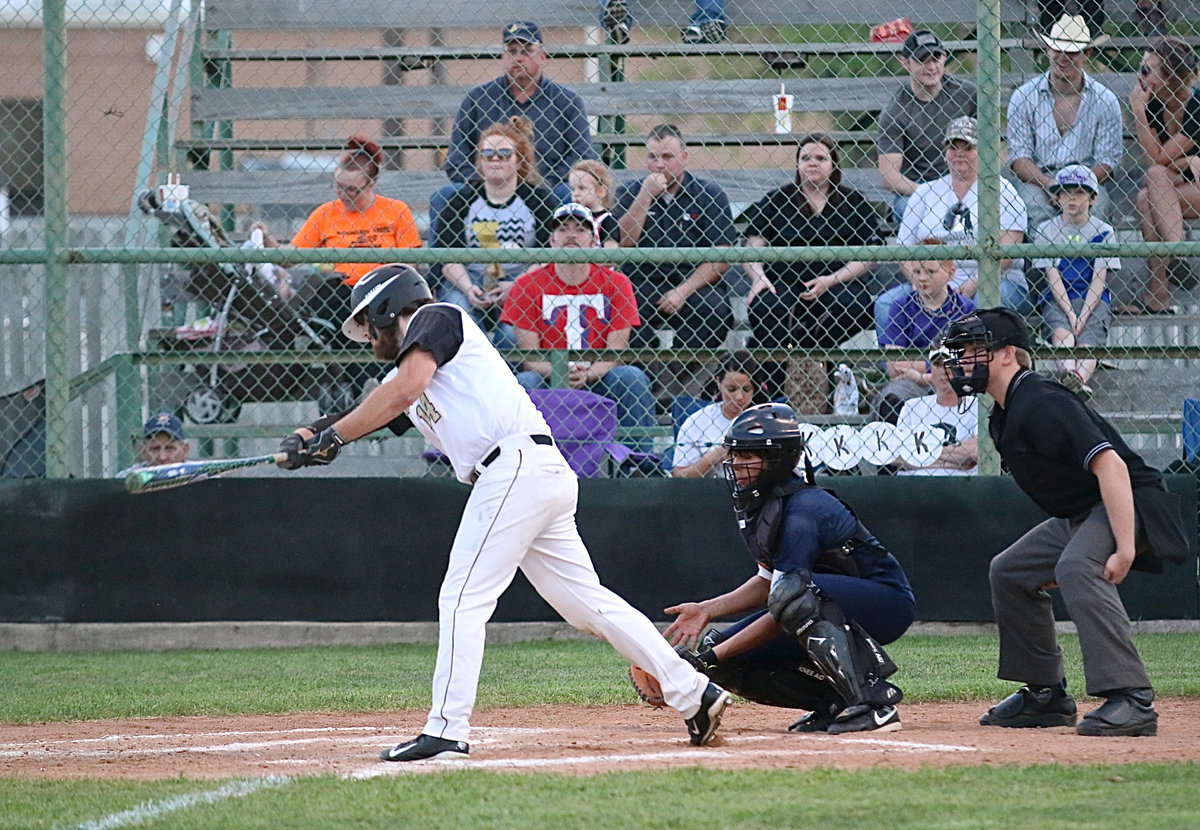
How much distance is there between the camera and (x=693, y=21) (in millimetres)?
11703

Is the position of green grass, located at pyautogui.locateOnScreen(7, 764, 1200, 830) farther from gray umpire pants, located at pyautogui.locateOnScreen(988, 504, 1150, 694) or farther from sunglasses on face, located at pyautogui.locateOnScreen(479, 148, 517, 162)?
sunglasses on face, located at pyautogui.locateOnScreen(479, 148, 517, 162)

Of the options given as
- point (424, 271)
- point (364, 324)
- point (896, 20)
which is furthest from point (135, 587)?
point (896, 20)

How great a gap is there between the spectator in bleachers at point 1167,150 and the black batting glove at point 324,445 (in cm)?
644

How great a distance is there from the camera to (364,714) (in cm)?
664

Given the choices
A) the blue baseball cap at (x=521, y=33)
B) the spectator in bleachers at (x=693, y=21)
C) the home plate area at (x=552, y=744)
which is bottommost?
the home plate area at (x=552, y=744)

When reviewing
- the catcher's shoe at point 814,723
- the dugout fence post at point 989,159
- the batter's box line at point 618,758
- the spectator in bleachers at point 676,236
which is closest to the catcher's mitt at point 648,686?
the batter's box line at point 618,758

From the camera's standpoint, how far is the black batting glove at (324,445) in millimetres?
5035

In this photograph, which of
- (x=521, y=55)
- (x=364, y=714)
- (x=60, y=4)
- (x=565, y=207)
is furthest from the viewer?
(x=521, y=55)

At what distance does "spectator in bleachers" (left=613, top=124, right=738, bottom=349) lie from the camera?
973cm

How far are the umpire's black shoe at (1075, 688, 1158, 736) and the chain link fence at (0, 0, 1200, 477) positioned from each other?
3.60 metres

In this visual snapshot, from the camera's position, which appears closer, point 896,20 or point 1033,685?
point 1033,685

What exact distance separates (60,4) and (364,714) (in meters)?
4.79

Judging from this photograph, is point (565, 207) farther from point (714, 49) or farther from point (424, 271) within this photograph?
point (714, 49)

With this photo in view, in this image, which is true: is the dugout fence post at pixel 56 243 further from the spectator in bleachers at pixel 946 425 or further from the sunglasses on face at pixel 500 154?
the spectator in bleachers at pixel 946 425
